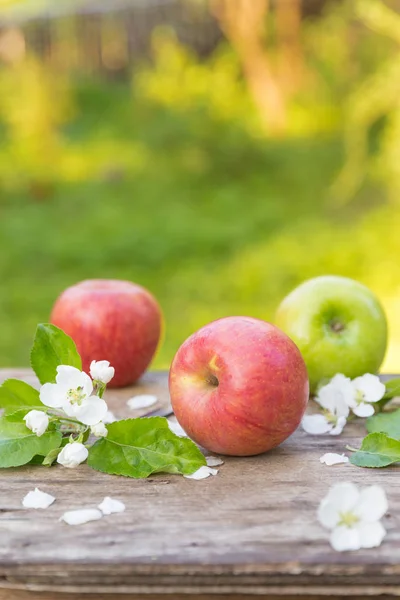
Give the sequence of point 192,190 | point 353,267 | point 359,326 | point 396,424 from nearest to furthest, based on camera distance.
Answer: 1. point 396,424
2. point 359,326
3. point 353,267
4. point 192,190

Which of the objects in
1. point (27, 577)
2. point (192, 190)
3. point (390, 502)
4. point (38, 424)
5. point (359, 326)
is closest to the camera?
point (27, 577)

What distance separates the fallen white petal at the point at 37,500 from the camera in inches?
32.5

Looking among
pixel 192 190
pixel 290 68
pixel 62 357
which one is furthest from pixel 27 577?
pixel 290 68

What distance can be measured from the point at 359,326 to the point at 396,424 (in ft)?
0.80

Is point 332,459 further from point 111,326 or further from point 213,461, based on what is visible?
point 111,326

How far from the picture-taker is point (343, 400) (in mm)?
1110

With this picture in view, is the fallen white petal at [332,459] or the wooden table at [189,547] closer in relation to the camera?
the wooden table at [189,547]

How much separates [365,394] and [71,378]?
418mm

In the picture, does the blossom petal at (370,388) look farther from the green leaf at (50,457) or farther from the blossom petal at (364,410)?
the green leaf at (50,457)

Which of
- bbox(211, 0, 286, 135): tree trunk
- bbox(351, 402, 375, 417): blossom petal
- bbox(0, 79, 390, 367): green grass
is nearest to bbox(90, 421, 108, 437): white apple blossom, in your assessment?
bbox(351, 402, 375, 417): blossom petal

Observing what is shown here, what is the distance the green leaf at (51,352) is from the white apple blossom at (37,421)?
0.09m

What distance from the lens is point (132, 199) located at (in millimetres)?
4914

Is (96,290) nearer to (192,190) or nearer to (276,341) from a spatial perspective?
(276,341)

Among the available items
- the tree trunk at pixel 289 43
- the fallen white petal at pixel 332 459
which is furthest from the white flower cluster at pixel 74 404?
the tree trunk at pixel 289 43
